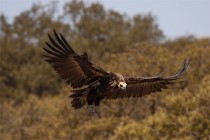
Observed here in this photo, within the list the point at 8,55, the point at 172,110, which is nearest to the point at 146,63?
the point at 172,110

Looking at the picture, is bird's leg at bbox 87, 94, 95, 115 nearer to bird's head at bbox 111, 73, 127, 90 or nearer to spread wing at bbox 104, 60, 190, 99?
bird's head at bbox 111, 73, 127, 90

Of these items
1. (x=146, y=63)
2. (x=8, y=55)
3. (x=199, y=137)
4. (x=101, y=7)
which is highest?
(x=101, y=7)

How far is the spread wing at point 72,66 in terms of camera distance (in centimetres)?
1368

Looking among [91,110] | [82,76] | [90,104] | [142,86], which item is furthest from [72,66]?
[142,86]

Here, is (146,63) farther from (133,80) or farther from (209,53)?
(133,80)

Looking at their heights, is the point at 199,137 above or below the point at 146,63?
below

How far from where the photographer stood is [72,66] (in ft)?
46.9

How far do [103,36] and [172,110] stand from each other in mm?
35678

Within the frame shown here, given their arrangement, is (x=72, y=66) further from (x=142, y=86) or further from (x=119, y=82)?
(x=142, y=86)

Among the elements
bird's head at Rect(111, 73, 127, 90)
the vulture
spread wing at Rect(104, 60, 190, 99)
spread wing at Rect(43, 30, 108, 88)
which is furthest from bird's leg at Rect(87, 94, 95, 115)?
spread wing at Rect(104, 60, 190, 99)

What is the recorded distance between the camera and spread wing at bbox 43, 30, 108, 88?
13675mm

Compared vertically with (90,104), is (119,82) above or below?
above

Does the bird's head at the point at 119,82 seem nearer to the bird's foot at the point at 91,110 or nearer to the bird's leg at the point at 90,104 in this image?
the bird's leg at the point at 90,104

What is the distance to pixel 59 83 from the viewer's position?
58.3m
